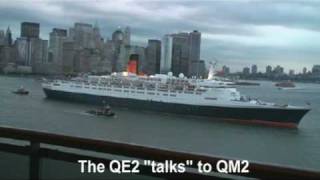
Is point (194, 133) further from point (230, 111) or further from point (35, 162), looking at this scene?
point (35, 162)

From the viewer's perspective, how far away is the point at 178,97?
167 ft

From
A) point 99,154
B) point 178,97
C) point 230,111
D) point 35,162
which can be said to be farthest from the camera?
point 178,97

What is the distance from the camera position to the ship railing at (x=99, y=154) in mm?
2312

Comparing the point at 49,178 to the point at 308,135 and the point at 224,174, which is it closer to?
the point at 224,174

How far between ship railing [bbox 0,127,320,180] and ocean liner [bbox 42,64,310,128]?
1635 inches

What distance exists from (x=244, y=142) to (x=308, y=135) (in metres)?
6.93

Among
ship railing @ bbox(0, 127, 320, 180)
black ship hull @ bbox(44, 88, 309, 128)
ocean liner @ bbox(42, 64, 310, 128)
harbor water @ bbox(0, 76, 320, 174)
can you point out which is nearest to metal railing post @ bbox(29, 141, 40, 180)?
ship railing @ bbox(0, 127, 320, 180)

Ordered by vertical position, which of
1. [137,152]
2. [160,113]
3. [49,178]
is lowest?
[160,113]

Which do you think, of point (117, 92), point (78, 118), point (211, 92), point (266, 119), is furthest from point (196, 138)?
→ point (117, 92)

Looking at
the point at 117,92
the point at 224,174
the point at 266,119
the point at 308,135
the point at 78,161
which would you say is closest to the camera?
the point at 224,174

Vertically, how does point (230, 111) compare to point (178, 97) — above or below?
below

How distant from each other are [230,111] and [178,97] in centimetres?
585

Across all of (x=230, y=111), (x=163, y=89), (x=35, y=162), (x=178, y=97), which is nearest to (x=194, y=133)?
(x=230, y=111)

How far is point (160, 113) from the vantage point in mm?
50125
